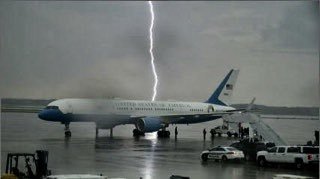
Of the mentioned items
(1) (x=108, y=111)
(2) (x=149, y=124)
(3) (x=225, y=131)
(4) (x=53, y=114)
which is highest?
(1) (x=108, y=111)

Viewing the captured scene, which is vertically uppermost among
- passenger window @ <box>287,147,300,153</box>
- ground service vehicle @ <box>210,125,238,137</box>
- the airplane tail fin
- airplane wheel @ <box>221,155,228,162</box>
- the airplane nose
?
the airplane tail fin

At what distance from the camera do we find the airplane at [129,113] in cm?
6278

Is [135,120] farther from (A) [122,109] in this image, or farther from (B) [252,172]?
(B) [252,172]

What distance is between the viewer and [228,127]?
79.1 meters

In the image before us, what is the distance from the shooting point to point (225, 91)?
294 ft

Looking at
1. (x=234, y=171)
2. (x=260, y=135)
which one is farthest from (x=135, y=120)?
(x=234, y=171)

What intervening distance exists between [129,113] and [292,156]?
3635 cm

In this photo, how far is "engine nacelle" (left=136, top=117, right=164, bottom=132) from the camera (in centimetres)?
6450

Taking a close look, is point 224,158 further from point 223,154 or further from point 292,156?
point 292,156

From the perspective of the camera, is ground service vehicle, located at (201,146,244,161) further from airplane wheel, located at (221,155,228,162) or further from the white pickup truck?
the white pickup truck

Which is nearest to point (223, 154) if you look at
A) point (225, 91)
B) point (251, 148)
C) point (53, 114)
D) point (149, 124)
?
point (251, 148)

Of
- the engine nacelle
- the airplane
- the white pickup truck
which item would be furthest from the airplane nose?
the white pickup truck

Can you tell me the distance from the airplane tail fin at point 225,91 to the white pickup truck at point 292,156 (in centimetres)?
5205

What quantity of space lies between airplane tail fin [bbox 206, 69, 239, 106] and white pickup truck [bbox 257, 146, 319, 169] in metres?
52.0
